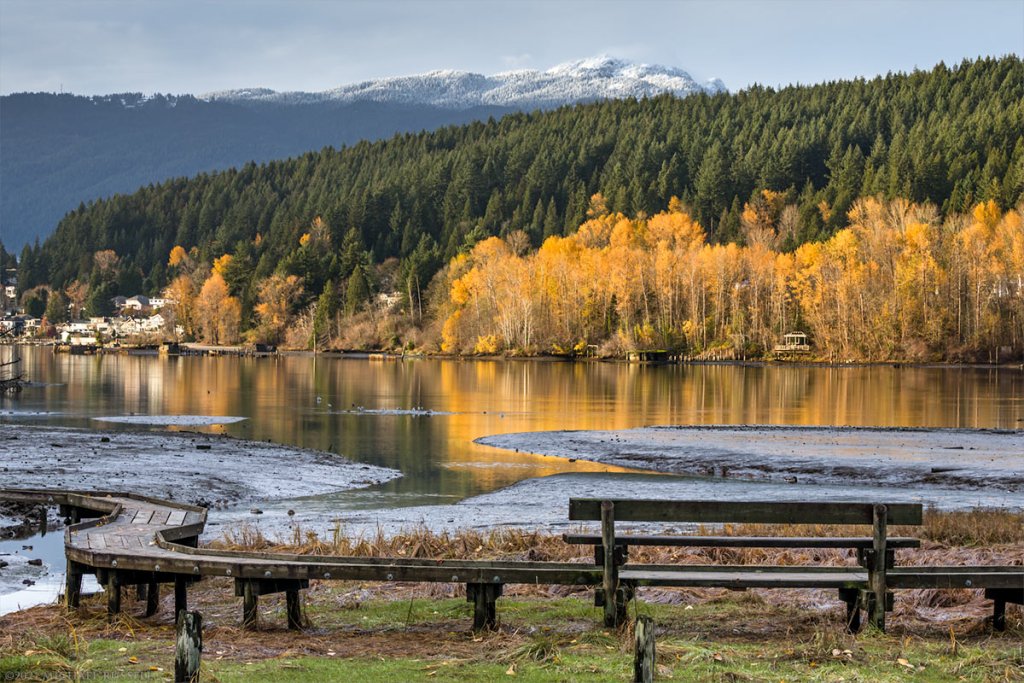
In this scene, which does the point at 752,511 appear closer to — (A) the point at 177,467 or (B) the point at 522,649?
(B) the point at 522,649

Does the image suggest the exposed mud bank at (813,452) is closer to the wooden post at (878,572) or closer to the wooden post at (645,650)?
the wooden post at (878,572)

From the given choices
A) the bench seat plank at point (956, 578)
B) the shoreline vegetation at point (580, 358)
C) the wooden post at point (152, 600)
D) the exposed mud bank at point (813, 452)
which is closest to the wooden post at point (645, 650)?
the bench seat plank at point (956, 578)

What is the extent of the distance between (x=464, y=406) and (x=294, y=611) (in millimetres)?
51307

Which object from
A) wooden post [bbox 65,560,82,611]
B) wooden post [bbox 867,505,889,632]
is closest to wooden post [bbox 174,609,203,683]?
wooden post [bbox 65,560,82,611]

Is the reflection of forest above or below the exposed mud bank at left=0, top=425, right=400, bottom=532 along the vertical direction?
below

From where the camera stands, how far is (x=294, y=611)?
542 inches

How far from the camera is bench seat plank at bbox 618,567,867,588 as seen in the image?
12.9 metres

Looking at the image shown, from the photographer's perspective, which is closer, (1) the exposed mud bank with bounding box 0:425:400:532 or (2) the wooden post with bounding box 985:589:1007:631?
→ (2) the wooden post with bounding box 985:589:1007:631

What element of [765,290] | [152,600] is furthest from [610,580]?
[765,290]

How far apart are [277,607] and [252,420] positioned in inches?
1597

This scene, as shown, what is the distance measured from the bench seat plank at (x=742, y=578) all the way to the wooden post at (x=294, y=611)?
146 inches

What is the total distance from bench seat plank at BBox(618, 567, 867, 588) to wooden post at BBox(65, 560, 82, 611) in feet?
23.0

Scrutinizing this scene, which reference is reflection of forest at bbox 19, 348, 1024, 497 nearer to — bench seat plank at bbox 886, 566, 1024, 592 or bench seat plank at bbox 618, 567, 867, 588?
bench seat plank at bbox 618, 567, 867, 588

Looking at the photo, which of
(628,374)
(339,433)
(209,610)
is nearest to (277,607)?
(209,610)
